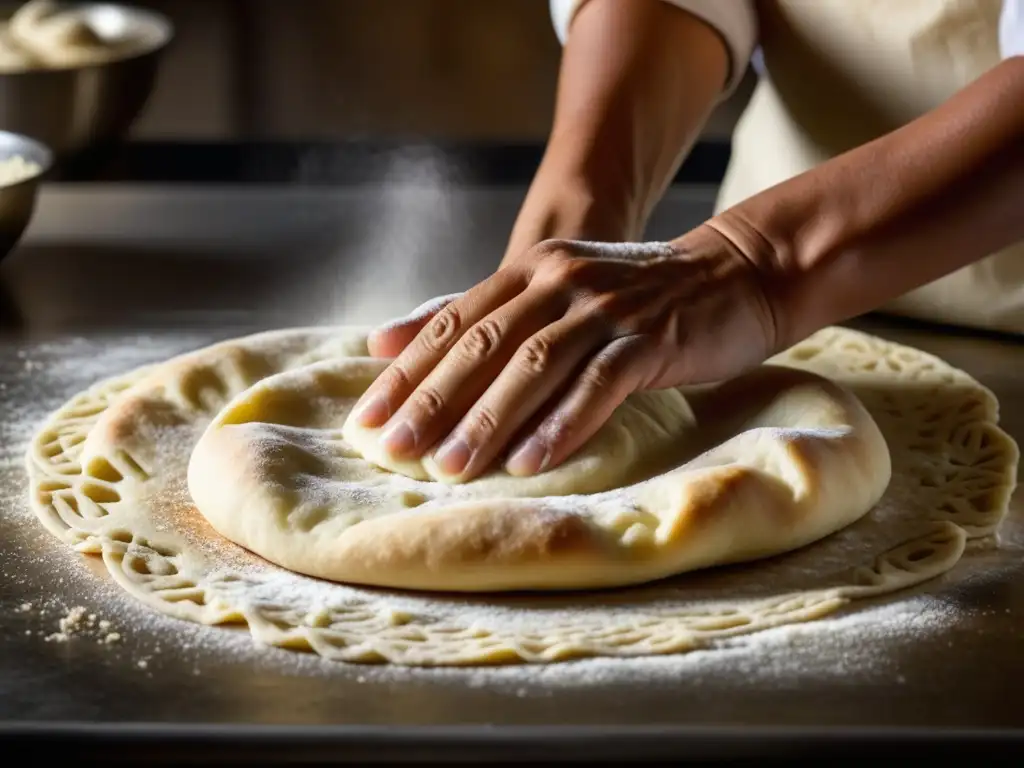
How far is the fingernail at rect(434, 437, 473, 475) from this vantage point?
1245mm

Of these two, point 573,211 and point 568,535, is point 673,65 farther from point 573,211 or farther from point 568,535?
point 568,535

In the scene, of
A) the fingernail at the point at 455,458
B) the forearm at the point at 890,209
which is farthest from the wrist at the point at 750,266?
the fingernail at the point at 455,458

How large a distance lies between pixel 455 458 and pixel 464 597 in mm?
142

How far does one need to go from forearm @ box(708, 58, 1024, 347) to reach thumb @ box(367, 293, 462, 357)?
324 mm

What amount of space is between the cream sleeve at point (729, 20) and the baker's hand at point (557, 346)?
0.53m

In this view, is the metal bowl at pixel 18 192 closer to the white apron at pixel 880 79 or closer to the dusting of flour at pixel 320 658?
the dusting of flour at pixel 320 658

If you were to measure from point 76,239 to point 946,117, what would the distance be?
4.77 ft

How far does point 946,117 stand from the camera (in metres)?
1.46

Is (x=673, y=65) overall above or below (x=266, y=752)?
above

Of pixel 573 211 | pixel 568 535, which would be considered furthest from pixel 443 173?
pixel 568 535

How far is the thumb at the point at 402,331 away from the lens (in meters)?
1.42

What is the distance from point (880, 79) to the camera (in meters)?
1.80

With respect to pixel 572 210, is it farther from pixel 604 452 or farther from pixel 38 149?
pixel 38 149

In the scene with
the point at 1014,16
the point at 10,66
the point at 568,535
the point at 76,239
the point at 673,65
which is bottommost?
the point at 76,239
